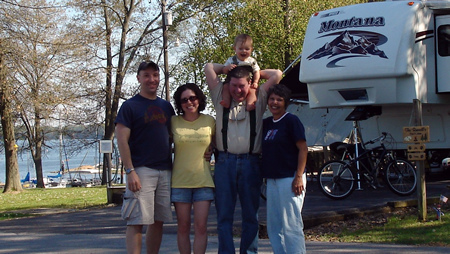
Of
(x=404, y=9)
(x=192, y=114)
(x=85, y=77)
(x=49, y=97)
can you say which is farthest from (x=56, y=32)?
(x=192, y=114)

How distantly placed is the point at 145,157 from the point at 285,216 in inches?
51.1

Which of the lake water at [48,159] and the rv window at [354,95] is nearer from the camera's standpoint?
the rv window at [354,95]

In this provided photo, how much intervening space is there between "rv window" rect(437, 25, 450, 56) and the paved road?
8.95 ft

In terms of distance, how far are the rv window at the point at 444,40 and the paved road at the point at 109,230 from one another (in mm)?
2729

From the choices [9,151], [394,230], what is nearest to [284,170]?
[394,230]

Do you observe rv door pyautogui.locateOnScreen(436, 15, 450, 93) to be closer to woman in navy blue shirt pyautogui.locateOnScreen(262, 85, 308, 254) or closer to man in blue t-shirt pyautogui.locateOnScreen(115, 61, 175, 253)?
woman in navy blue shirt pyautogui.locateOnScreen(262, 85, 308, 254)

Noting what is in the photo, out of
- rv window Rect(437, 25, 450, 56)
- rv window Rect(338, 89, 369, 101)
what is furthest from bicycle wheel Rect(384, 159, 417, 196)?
rv window Rect(437, 25, 450, 56)

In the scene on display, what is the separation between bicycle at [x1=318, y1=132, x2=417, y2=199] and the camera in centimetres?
1187

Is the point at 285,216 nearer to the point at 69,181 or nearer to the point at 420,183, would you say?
the point at 420,183

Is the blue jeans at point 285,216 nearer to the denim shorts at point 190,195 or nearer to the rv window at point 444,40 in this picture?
the denim shorts at point 190,195

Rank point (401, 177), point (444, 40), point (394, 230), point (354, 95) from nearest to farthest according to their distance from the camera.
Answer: point (394, 230) < point (401, 177) < point (354, 95) < point (444, 40)

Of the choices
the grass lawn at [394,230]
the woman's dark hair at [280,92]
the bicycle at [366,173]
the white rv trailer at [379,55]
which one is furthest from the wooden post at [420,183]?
the woman's dark hair at [280,92]

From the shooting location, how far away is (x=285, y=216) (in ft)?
18.1

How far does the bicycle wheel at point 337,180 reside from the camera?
1184 cm
